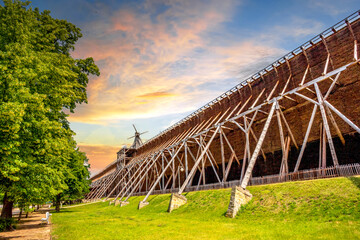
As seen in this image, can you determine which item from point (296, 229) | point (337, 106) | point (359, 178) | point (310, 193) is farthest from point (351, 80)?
point (296, 229)

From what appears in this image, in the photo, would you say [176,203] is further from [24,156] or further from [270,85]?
[270,85]

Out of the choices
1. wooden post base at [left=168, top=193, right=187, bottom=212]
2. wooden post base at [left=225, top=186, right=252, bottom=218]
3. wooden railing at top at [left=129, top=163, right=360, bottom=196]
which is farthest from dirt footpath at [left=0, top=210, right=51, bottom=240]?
wooden railing at top at [left=129, top=163, right=360, bottom=196]

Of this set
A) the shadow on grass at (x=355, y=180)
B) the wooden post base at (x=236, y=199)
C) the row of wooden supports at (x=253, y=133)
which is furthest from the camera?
the row of wooden supports at (x=253, y=133)

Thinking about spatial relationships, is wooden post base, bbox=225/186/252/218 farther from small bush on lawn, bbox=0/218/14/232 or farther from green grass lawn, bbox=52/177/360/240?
small bush on lawn, bbox=0/218/14/232

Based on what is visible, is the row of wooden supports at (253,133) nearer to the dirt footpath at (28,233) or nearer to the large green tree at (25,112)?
the dirt footpath at (28,233)

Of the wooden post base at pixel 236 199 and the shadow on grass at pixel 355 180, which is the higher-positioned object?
the shadow on grass at pixel 355 180

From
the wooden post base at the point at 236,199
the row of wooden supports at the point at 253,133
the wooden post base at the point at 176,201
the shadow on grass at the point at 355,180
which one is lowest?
the wooden post base at the point at 176,201

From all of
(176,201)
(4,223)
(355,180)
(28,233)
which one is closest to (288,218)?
(355,180)

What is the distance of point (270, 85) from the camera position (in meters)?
26.4

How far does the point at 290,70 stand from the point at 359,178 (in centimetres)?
1587

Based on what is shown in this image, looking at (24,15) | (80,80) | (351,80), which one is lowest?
(351,80)

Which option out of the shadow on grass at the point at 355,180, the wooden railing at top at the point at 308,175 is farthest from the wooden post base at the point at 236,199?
the shadow on grass at the point at 355,180

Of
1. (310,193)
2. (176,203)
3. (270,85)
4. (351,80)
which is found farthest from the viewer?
(270,85)

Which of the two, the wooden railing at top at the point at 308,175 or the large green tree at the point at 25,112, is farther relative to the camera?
the wooden railing at top at the point at 308,175
